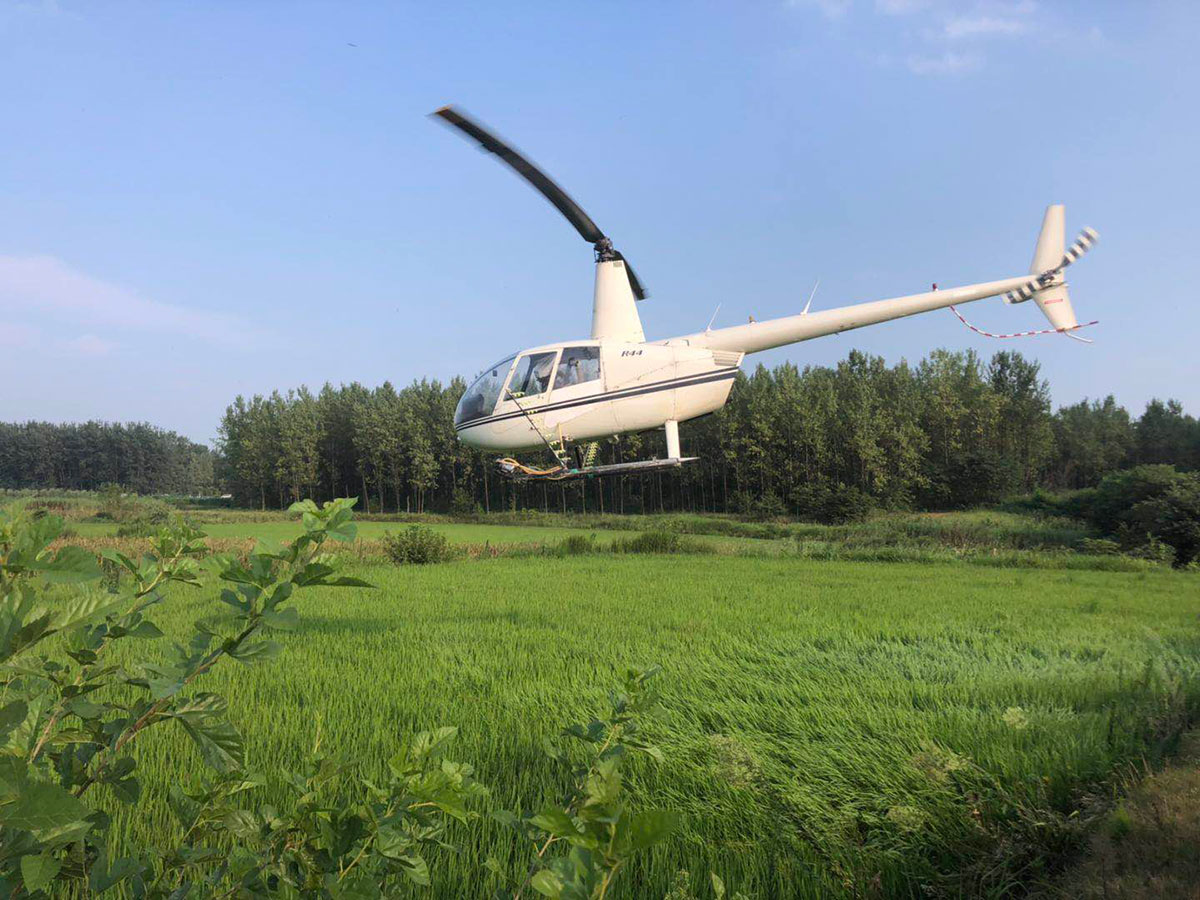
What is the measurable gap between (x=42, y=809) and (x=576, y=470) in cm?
916

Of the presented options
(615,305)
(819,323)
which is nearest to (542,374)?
(615,305)

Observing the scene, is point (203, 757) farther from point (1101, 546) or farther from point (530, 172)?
point (1101, 546)

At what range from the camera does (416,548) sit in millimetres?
18812

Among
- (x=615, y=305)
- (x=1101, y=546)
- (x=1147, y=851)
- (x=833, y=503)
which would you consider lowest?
(x=1101, y=546)

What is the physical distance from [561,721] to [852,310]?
7.46 meters

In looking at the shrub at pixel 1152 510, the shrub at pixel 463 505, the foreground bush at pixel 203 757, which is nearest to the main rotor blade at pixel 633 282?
the foreground bush at pixel 203 757

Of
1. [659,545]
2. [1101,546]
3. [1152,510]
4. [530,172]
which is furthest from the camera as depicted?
[659,545]

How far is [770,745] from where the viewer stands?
11.7ft

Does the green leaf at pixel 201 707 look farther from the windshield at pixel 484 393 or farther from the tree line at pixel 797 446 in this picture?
the tree line at pixel 797 446

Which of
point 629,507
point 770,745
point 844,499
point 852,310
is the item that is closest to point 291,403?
point 629,507

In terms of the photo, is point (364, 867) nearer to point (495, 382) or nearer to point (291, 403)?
point (495, 382)

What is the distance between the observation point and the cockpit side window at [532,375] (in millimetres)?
9594

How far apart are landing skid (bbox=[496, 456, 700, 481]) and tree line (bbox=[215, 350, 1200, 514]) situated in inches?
1213

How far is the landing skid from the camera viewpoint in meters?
9.09
